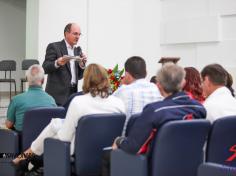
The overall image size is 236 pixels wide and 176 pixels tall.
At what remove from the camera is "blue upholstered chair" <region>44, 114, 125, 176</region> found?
297 cm

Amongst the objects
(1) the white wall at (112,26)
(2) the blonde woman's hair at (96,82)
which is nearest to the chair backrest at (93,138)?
(2) the blonde woman's hair at (96,82)

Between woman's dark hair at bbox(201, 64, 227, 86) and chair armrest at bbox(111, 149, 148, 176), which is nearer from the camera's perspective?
chair armrest at bbox(111, 149, 148, 176)

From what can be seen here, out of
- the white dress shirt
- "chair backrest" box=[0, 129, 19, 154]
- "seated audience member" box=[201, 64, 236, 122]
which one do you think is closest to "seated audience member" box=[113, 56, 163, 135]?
"seated audience member" box=[201, 64, 236, 122]

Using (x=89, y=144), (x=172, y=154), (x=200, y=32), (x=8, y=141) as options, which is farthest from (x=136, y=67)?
(x=200, y=32)

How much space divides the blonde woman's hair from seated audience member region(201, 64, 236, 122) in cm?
68

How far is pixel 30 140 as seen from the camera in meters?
3.59

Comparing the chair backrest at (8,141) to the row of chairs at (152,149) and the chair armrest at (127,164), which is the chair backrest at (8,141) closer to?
the row of chairs at (152,149)

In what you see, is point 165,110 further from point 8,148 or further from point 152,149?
point 8,148

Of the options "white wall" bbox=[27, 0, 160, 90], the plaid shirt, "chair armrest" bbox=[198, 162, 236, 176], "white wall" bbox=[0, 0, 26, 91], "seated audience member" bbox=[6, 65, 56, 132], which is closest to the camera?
"chair armrest" bbox=[198, 162, 236, 176]

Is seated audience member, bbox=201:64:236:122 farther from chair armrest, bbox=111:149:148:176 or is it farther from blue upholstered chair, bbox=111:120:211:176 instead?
chair armrest, bbox=111:149:148:176

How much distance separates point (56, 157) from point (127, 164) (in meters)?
0.66

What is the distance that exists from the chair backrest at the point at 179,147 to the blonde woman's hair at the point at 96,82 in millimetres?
715

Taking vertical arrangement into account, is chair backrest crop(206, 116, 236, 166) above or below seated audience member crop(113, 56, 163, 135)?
below

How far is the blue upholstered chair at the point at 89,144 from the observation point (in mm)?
2971
